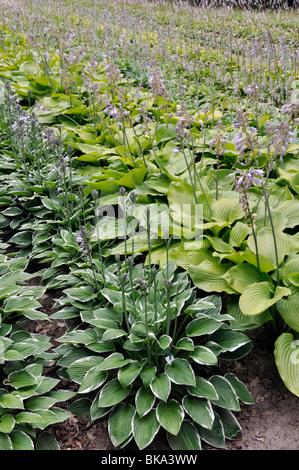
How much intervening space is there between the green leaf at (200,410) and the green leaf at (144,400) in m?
0.18

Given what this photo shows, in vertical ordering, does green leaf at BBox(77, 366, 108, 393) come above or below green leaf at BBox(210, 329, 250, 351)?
below

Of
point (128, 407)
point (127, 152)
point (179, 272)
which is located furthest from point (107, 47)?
point (128, 407)

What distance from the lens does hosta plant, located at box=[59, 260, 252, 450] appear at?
2002 millimetres

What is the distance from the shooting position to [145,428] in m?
1.99

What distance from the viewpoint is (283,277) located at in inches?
95.8

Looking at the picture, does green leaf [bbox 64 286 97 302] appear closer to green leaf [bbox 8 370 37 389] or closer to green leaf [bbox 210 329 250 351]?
green leaf [bbox 8 370 37 389]

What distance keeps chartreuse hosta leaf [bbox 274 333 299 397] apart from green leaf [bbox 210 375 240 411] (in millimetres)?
293

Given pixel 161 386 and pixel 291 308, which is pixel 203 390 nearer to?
pixel 161 386

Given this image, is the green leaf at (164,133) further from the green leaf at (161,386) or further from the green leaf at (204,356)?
the green leaf at (161,386)

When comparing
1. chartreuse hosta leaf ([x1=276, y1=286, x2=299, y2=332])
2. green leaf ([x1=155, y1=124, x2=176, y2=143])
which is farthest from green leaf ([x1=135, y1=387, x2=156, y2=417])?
green leaf ([x1=155, y1=124, x2=176, y2=143])

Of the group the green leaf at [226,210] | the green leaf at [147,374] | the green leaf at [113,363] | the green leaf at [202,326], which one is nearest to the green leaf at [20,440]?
the green leaf at [113,363]

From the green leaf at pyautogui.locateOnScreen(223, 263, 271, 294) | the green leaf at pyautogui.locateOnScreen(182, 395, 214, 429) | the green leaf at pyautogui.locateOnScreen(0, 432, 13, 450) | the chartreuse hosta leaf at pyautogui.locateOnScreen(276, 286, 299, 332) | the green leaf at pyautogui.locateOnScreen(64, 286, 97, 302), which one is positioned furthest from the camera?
the green leaf at pyautogui.locateOnScreen(64, 286, 97, 302)

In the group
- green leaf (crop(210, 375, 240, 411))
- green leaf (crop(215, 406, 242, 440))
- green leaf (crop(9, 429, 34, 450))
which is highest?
green leaf (crop(210, 375, 240, 411))

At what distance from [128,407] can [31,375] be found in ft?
1.92
